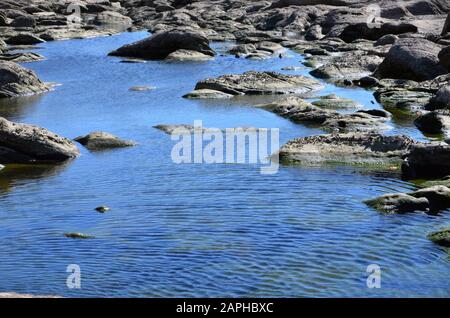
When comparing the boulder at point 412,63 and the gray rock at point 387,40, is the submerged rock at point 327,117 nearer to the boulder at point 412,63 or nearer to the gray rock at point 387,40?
the boulder at point 412,63

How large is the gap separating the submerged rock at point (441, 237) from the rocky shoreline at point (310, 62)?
3 centimetres

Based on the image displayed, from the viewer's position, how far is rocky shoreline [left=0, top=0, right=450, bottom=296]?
65.3ft

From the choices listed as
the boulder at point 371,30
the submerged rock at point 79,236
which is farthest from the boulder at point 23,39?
the submerged rock at point 79,236

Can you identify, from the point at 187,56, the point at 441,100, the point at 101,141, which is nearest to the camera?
the point at 101,141

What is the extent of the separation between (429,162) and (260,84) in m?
12.5

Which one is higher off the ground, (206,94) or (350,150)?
(350,150)

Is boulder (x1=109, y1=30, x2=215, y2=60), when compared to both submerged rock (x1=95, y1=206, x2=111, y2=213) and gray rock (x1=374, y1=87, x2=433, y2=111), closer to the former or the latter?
gray rock (x1=374, y1=87, x2=433, y2=111)

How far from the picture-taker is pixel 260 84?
99.5 ft

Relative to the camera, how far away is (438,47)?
1302 inches

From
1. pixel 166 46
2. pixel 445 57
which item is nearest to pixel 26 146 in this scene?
pixel 445 57

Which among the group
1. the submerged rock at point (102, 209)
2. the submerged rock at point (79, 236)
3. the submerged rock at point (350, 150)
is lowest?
the submerged rock at point (102, 209)

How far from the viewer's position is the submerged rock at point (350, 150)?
773 inches

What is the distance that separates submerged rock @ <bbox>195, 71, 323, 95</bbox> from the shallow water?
6005 millimetres

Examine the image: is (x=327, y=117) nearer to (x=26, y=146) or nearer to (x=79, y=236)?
(x=26, y=146)
